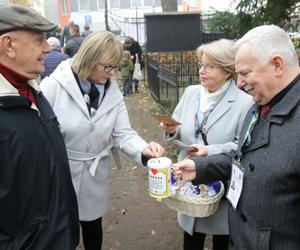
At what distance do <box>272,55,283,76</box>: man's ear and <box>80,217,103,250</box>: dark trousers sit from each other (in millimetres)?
1963

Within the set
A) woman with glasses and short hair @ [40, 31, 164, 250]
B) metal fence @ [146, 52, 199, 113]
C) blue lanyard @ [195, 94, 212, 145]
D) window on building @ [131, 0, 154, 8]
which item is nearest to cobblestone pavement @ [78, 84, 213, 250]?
woman with glasses and short hair @ [40, 31, 164, 250]

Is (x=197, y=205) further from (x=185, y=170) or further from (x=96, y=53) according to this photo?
(x=96, y=53)

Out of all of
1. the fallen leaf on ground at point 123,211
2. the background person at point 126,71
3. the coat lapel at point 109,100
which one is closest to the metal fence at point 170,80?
the background person at point 126,71

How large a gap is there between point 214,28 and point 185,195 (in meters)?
4.22

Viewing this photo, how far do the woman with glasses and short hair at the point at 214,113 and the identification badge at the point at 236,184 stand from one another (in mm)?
427

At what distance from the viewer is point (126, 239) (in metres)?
4.20

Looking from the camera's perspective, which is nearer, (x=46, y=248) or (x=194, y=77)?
(x=46, y=248)

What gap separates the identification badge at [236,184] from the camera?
2080 millimetres

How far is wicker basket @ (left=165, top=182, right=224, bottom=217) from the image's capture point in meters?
2.64

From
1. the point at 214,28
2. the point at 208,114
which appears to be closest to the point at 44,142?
the point at 208,114

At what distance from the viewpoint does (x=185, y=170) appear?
2486 millimetres

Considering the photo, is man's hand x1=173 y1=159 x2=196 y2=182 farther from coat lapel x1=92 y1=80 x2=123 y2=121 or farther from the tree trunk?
the tree trunk

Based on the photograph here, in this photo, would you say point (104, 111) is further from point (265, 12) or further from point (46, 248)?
point (265, 12)

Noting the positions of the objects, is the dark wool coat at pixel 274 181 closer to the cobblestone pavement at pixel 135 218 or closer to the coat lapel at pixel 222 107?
the coat lapel at pixel 222 107
